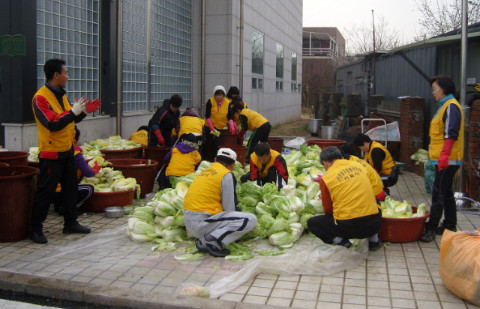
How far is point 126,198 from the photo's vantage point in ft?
27.2

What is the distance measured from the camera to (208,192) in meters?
6.17

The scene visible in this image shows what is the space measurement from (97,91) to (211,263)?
6749 mm

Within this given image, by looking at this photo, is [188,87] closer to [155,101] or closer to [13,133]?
[155,101]

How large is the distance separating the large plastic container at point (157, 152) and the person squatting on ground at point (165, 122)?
0.45ft

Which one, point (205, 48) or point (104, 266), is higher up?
point (205, 48)

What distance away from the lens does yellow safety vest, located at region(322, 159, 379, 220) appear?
582 centimetres

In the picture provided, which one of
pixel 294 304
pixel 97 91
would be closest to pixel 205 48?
pixel 97 91

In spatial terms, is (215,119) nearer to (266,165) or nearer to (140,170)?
(140,170)

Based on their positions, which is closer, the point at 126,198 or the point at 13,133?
the point at 126,198

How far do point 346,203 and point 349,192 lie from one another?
0.12 meters

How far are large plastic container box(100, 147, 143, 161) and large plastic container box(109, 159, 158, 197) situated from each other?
0.35 meters

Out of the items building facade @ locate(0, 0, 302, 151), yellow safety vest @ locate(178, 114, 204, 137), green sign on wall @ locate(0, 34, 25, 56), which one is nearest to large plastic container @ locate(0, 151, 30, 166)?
building facade @ locate(0, 0, 302, 151)

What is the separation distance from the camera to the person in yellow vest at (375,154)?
27.9ft

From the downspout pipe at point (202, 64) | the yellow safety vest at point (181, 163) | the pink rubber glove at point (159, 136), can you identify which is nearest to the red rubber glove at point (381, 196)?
the yellow safety vest at point (181, 163)
